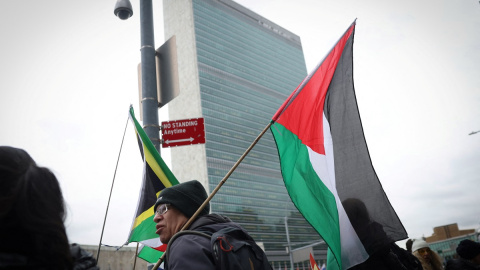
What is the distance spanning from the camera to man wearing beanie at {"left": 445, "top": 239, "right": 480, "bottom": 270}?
13.2 feet

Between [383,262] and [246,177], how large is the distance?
94562mm

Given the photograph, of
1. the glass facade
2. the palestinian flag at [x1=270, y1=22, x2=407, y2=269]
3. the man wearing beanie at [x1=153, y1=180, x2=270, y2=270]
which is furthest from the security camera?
the glass facade

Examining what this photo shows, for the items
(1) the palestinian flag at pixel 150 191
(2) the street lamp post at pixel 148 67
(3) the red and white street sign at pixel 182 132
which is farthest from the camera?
(3) the red and white street sign at pixel 182 132

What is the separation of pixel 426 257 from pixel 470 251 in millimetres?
652

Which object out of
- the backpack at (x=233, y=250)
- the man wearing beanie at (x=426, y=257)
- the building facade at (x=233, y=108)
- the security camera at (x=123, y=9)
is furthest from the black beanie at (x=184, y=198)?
the building facade at (x=233, y=108)

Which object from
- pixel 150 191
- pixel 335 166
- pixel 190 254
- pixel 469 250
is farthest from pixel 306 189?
pixel 469 250

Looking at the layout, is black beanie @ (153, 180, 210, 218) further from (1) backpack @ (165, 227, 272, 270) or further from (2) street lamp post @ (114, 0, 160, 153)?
(2) street lamp post @ (114, 0, 160, 153)

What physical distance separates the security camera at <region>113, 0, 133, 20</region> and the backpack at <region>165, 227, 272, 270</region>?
4.33 metres

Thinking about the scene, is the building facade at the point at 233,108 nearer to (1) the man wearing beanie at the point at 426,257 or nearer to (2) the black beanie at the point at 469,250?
(2) the black beanie at the point at 469,250

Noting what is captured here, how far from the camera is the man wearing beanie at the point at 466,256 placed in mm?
4023

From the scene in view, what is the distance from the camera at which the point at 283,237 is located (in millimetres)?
101750

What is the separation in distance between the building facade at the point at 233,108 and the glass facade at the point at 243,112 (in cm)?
26

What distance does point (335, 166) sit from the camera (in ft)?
10.4

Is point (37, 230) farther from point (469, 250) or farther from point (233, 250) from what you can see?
point (469, 250)
